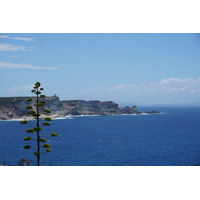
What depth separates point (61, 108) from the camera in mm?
59875

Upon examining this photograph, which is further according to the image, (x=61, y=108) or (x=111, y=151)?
(x=61, y=108)

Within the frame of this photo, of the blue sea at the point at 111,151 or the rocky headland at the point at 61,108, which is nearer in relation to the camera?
the blue sea at the point at 111,151

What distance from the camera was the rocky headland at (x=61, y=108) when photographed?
160ft

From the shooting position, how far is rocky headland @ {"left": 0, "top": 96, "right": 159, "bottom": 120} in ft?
160

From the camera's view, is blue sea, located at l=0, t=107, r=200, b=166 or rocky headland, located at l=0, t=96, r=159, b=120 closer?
blue sea, located at l=0, t=107, r=200, b=166

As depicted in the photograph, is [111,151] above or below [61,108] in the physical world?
below

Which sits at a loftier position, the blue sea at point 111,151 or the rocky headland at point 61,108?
the rocky headland at point 61,108
